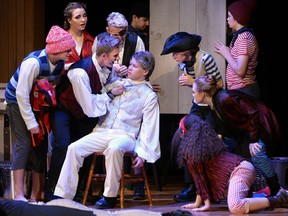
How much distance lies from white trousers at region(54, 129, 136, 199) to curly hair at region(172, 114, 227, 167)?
0.42 meters

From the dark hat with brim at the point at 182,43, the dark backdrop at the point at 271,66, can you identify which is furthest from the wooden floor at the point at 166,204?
the dark hat with brim at the point at 182,43

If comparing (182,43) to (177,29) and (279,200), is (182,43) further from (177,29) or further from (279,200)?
(279,200)

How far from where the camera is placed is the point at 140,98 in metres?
5.79

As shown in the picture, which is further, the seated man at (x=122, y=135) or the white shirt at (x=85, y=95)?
the white shirt at (x=85, y=95)

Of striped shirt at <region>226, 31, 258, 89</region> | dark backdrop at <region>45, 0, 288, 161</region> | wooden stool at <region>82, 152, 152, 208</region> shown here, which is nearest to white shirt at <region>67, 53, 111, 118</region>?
wooden stool at <region>82, 152, 152, 208</region>

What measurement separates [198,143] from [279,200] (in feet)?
2.31

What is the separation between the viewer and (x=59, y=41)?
5.62 metres

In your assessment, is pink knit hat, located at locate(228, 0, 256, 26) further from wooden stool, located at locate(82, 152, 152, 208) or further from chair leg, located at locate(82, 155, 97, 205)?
chair leg, located at locate(82, 155, 97, 205)

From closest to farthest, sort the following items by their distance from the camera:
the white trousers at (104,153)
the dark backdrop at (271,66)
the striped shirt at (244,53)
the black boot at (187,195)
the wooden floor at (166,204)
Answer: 1. the wooden floor at (166,204)
2. the white trousers at (104,153)
3. the striped shirt at (244,53)
4. the black boot at (187,195)
5. the dark backdrop at (271,66)

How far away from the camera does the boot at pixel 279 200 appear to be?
536 centimetres

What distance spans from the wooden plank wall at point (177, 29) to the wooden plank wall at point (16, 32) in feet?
4.26

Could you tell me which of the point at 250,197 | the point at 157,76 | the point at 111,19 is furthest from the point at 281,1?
the point at 250,197

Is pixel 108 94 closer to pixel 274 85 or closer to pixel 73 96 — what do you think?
pixel 73 96

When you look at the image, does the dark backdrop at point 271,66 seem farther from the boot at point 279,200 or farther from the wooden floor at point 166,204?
the boot at point 279,200
